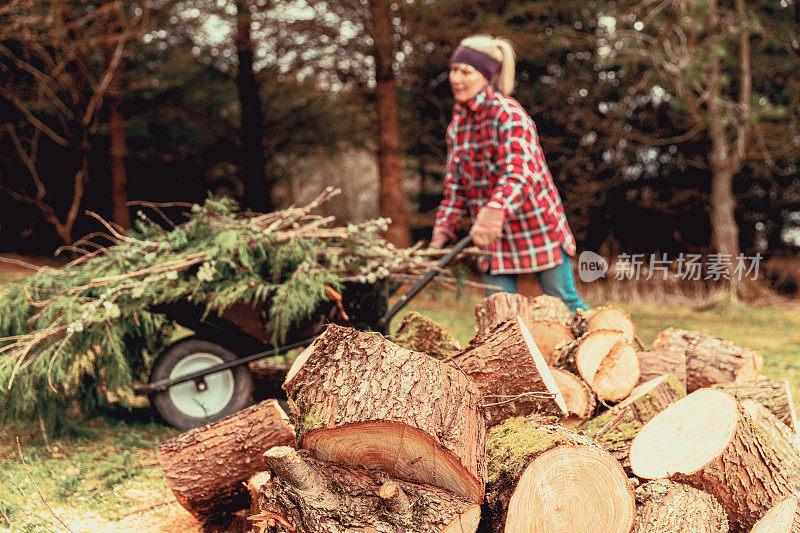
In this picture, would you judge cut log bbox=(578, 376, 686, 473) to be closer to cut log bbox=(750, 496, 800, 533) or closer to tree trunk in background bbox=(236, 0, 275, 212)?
cut log bbox=(750, 496, 800, 533)

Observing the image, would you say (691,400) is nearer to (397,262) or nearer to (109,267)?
(397,262)

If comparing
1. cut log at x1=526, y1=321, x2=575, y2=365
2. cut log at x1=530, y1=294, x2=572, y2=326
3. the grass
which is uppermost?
cut log at x1=530, y1=294, x2=572, y2=326

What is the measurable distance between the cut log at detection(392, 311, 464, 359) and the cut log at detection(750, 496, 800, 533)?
4.16 ft

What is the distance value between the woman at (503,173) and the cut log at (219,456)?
156 centimetres

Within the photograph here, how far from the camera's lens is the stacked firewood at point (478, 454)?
1831mm

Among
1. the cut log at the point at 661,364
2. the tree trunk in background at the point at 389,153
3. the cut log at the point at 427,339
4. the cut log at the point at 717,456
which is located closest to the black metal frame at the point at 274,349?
the cut log at the point at 427,339

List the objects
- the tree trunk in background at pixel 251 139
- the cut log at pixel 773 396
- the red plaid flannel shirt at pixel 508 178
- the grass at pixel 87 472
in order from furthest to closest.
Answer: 1. the tree trunk in background at pixel 251 139
2. the red plaid flannel shirt at pixel 508 178
3. the cut log at pixel 773 396
4. the grass at pixel 87 472

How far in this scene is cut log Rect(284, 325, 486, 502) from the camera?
6.00 ft

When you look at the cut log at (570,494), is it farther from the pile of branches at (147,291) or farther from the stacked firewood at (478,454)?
the pile of branches at (147,291)

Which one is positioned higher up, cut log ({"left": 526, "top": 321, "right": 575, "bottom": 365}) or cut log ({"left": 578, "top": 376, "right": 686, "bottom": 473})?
cut log ({"left": 526, "top": 321, "right": 575, "bottom": 365})

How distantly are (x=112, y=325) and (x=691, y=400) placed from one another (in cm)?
232

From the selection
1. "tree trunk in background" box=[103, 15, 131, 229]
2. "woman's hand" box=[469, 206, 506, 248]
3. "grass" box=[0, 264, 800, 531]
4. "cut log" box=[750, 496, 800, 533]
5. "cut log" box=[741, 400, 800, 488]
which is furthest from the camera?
"tree trunk in background" box=[103, 15, 131, 229]

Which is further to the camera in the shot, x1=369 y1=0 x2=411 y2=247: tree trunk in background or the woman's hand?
x1=369 y1=0 x2=411 y2=247: tree trunk in background

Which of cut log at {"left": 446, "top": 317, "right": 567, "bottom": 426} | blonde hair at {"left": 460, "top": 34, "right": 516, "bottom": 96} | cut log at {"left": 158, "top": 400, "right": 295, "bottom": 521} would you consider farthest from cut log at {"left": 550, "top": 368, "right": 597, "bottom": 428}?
blonde hair at {"left": 460, "top": 34, "right": 516, "bottom": 96}
